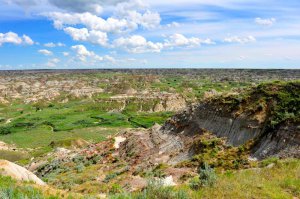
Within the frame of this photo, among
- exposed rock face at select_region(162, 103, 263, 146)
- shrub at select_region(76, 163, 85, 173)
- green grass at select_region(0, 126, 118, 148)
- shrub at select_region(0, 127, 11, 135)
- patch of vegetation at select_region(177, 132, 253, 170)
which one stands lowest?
shrub at select_region(0, 127, 11, 135)

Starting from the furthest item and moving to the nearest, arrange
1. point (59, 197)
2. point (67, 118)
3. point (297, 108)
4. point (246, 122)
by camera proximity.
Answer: point (67, 118), point (246, 122), point (297, 108), point (59, 197)

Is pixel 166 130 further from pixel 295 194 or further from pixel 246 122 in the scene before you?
pixel 295 194

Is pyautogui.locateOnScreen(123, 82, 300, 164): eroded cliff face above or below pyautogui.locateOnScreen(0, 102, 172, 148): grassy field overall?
above

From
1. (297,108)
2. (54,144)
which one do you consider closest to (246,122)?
(297,108)

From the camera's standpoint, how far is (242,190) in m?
10.4

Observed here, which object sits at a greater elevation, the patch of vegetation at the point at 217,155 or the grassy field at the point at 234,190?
the grassy field at the point at 234,190

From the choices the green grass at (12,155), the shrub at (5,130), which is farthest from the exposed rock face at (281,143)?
the shrub at (5,130)

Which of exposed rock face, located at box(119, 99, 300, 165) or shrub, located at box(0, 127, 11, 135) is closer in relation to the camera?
exposed rock face, located at box(119, 99, 300, 165)

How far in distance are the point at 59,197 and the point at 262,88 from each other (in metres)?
22.3

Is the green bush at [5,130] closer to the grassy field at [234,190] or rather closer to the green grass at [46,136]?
the green grass at [46,136]

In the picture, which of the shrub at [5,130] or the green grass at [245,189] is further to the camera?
the shrub at [5,130]

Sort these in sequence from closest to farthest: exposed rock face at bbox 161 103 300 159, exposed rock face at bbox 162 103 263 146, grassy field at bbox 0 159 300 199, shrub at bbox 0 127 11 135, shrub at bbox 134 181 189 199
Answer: shrub at bbox 134 181 189 199, grassy field at bbox 0 159 300 199, exposed rock face at bbox 161 103 300 159, exposed rock face at bbox 162 103 263 146, shrub at bbox 0 127 11 135

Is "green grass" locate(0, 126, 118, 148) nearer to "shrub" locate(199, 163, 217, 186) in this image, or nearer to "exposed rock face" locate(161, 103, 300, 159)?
"exposed rock face" locate(161, 103, 300, 159)

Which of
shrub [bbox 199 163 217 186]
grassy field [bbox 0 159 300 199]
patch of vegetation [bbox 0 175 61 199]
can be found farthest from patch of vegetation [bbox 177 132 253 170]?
patch of vegetation [bbox 0 175 61 199]
